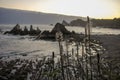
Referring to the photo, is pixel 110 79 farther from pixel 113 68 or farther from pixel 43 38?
pixel 43 38

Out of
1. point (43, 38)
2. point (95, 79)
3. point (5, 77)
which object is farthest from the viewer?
point (43, 38)

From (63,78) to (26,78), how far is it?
275 cm

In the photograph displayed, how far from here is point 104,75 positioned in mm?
14672

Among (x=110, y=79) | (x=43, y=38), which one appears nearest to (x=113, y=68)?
(x=110, y=79)

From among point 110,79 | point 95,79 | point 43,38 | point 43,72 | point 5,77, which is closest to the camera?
point 110,79

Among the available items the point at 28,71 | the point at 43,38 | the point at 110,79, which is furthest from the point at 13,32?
the point at 110,79

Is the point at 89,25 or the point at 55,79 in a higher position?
the point at 89,25

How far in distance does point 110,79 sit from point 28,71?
6953 millimetres

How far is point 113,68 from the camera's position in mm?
17406

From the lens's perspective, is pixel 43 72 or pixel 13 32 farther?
pixel 13 32

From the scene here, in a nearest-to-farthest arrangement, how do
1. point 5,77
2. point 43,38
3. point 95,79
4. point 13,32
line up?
1. point 95,79
2. point 5,77
3. point 43,38
4. point 13,32

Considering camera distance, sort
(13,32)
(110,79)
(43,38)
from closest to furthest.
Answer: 1. (110,79)
2. (43,38)
3. (13,32)

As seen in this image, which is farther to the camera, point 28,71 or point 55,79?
point 28,71

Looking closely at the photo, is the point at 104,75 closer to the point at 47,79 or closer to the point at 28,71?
the point at 47,79
